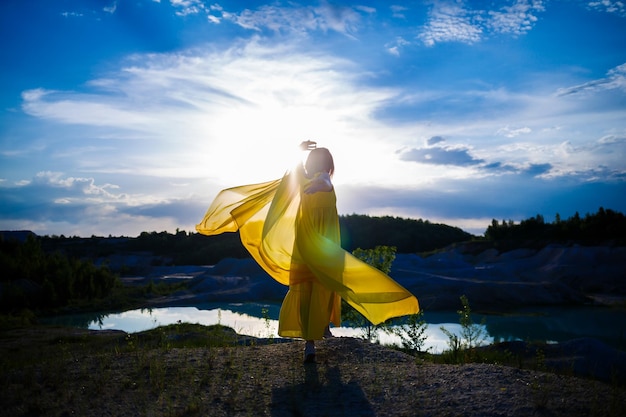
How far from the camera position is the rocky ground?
4617mm

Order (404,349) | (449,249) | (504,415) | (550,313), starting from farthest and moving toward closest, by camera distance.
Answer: (449,249) < (550,313) < (404,349) < (504,415)

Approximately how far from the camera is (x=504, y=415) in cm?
432

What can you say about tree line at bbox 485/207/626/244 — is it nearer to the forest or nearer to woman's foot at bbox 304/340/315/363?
the forest

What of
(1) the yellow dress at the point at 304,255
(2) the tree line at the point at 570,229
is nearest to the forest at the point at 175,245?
(2) the tree line at the point at 570,229

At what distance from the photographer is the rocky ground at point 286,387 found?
4617mm

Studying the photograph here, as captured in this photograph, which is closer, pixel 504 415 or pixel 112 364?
pixel 504 415

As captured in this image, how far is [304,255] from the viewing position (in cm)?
619

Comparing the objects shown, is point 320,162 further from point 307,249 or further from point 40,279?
point 40,279

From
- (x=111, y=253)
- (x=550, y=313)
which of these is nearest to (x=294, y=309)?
(x=550, y=313)

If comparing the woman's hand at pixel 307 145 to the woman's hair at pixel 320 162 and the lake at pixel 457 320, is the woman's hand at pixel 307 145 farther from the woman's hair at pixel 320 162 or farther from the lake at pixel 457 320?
the lake at pixel 457 320

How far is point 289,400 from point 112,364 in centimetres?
255

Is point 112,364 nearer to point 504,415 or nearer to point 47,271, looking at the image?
point 504,415

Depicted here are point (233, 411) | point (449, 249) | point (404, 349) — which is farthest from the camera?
point (449, 249)

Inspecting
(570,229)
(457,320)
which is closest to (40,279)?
(457,320)
